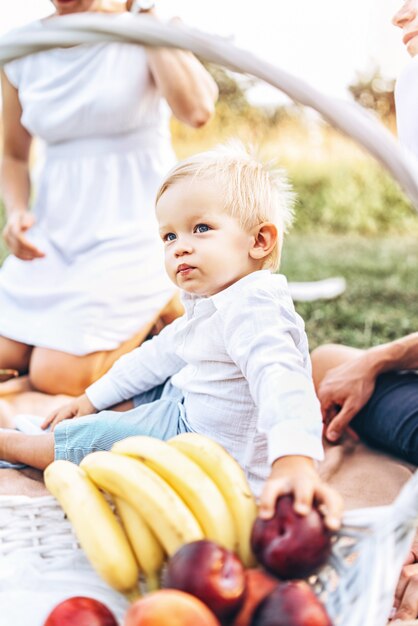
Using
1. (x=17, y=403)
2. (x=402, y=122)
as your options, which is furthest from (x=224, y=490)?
(x=17, y=403)

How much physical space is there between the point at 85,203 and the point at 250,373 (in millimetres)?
1348

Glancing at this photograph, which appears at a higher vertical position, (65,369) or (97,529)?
(97,529)

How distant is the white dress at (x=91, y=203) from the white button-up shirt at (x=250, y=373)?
697mm

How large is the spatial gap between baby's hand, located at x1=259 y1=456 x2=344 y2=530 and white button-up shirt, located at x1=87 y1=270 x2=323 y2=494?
0.11ft

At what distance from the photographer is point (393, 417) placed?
66.7 inches

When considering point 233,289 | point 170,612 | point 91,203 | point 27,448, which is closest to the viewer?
point 170,612

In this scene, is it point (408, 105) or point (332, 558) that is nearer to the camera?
point (332, 558)

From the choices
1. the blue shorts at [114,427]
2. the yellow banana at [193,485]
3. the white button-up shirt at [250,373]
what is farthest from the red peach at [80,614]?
the blue shorts at [114,427]

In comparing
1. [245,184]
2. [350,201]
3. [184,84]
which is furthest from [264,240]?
[350,201]

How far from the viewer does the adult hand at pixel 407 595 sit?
1187mm

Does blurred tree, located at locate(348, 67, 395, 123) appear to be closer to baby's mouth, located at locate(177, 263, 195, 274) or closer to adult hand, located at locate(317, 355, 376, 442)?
adult hand, located at locate(317, 355, 376, 442)

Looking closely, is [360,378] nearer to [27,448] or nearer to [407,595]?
[407,595]

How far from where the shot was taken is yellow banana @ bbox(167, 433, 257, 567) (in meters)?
0.95

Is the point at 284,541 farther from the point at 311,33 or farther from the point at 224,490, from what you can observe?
the point at 311,33
